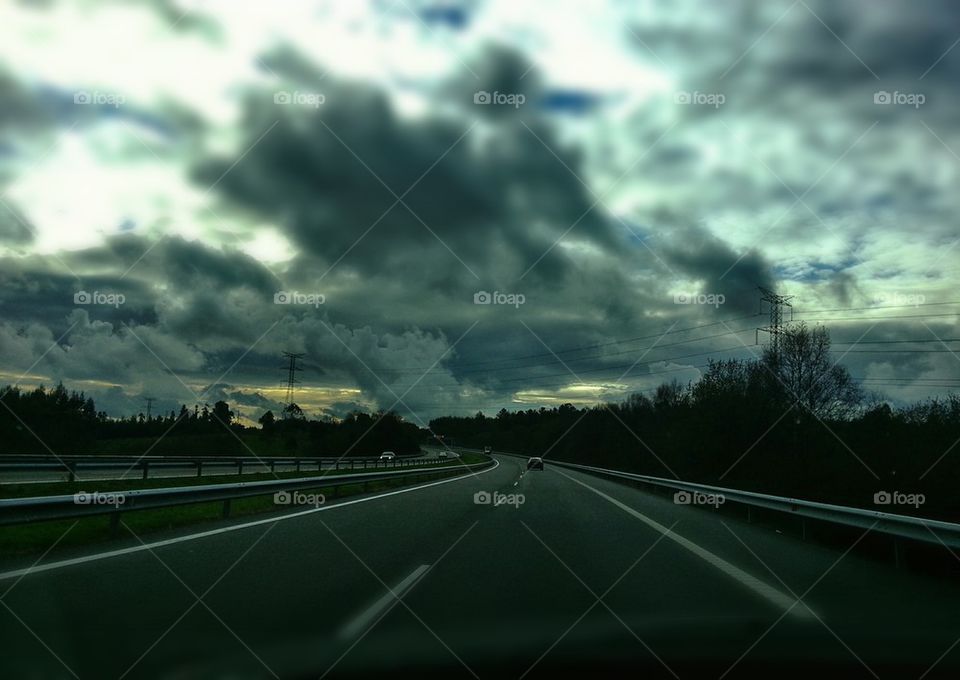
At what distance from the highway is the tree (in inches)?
1492

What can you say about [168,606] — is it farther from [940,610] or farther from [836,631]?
[940,610]

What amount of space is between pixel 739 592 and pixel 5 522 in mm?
8163

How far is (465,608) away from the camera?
23.2 ft

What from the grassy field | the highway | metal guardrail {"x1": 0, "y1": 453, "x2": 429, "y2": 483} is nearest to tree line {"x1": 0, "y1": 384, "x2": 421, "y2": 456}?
A: metal guardrail {"x1": 0, "y1": 453, "x2": 429, "y2": 483}

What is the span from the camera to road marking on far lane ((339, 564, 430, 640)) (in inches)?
236

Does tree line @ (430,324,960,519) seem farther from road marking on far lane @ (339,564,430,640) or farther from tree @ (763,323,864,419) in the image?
road marking on far lane @ (339,564,430,640)

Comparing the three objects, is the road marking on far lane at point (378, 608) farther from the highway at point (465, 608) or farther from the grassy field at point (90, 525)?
the grassy field at point (90, 525)

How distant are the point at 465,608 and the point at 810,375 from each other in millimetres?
47867

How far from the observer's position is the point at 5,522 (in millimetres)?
8859

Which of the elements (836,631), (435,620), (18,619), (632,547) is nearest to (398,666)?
(435,620)

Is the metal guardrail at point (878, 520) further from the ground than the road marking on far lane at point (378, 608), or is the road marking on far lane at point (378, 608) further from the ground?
the metal guardrail at point (878, 520)

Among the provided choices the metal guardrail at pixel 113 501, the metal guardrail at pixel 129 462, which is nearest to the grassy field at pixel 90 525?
the metal guardrail at pixel 113 501

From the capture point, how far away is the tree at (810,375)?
48094 mm

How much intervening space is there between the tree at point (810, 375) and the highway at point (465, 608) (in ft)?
124
